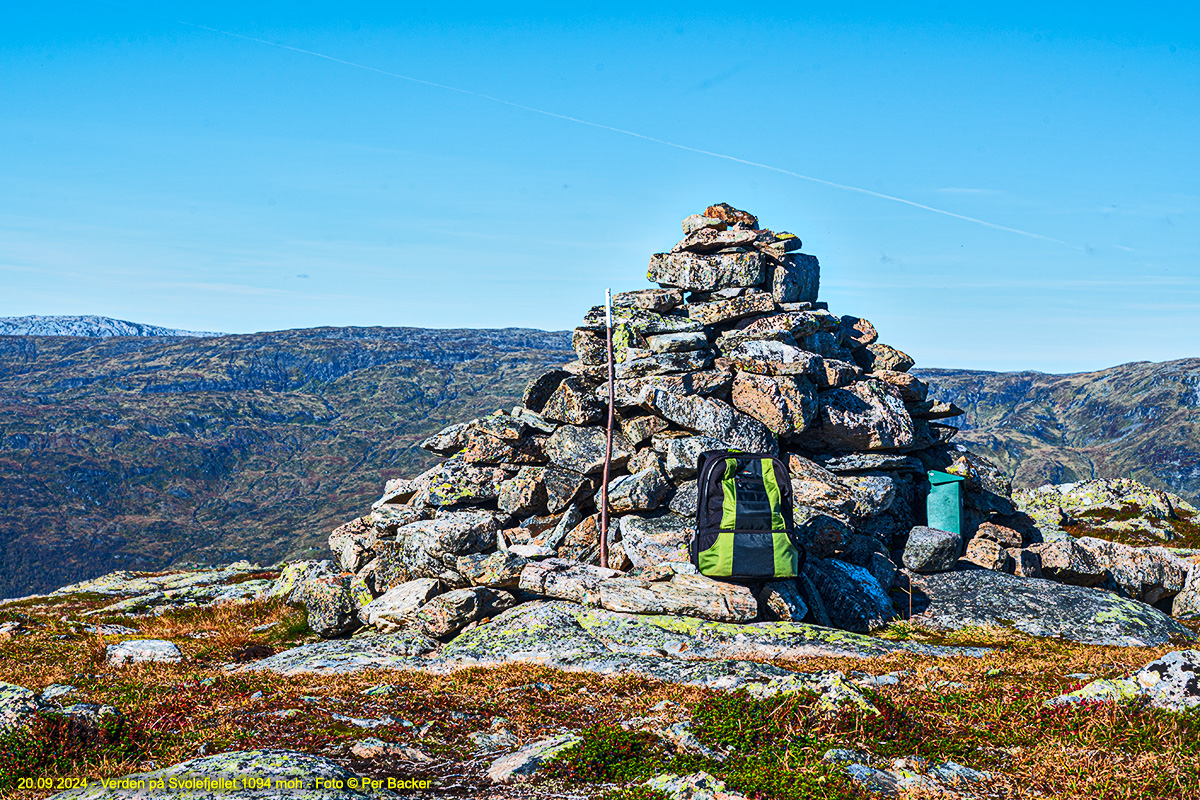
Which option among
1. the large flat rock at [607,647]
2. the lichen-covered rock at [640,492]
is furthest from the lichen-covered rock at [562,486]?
the large flat rock at [607,647]

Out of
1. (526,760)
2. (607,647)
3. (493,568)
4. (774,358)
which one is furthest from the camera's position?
(774,358)

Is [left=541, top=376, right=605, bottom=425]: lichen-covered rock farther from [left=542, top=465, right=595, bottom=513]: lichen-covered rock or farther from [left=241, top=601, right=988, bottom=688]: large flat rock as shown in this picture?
[left=241, top=601, right=988, bottom=688]: large flat rock

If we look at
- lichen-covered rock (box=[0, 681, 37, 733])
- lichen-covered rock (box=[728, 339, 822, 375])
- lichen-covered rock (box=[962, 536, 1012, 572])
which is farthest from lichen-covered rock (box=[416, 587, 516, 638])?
lichen-covered rock (box=[962, 536, 1012, 572])

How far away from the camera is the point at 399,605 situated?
2417 centimetres

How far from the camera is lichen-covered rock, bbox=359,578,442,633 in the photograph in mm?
23672

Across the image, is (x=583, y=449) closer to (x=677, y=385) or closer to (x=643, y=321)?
(x=677, y=385)

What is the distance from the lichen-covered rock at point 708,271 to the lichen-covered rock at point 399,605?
50.5ft

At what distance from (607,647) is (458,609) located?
236 inches

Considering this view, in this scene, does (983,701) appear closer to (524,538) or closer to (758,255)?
(524,538)

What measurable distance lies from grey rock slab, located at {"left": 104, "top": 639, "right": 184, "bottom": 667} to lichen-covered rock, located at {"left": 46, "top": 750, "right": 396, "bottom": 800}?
1239cm

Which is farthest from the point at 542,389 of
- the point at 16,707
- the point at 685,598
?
the point at 16,707

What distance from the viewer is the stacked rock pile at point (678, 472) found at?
2373cm

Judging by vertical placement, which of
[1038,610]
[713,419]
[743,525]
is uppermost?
[713,419]

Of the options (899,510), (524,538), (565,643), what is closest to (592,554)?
(524,538)
